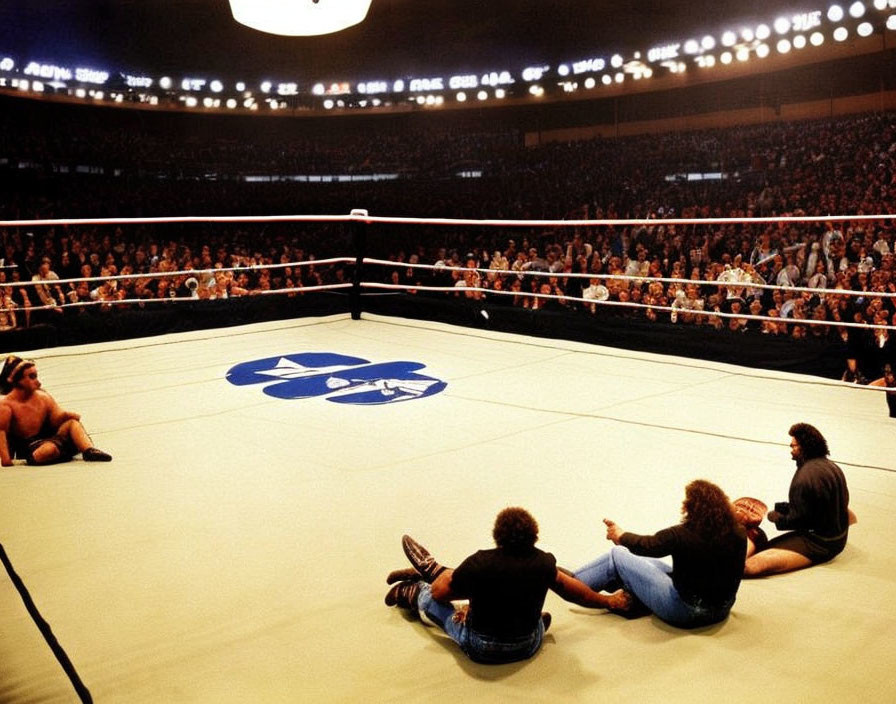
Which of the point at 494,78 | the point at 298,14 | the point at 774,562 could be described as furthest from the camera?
the point at 494,78

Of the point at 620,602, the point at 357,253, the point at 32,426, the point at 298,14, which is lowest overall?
the point at 620,602

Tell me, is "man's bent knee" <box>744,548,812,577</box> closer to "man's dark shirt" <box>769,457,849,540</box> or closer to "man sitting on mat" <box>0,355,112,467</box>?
"man's dark shirt" <box>769,457,849,540</box>

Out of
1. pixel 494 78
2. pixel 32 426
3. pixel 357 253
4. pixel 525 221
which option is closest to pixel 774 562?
pixel 32 426

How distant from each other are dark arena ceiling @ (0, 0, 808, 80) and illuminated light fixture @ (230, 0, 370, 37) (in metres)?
9.75

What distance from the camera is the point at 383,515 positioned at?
283 centimetres

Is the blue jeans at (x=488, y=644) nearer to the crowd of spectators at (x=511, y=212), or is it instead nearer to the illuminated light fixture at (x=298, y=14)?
the crowd of spectators at (x=511, y=212)

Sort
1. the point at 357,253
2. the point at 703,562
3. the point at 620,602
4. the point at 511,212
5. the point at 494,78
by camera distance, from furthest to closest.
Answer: the point at 494,78 < the point at 511,212 < the point at 357,253 < the point at 620,602 < the point at 703,562

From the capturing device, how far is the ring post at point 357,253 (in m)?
6.21

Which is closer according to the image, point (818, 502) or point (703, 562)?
point (703, 562)

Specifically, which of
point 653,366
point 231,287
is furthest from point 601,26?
point 653,366

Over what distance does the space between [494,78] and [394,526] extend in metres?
16.2

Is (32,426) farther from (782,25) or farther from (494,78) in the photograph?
(494,78)

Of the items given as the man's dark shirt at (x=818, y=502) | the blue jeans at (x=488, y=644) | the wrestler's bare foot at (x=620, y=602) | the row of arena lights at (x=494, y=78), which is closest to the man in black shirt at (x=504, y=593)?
the blue jeans at (x=488, y=644)

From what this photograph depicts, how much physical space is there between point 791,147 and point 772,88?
10.5 feet
